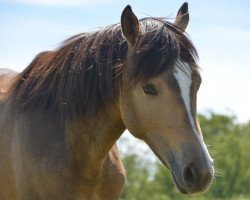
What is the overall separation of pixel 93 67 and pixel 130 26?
553 millimetres

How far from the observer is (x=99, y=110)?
540 cm

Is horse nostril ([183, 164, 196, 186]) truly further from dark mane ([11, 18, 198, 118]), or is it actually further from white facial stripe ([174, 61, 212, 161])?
dark mane ([11, 18, 198, 118])

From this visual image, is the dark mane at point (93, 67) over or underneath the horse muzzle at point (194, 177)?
over

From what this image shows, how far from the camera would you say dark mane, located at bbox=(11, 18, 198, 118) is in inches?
196

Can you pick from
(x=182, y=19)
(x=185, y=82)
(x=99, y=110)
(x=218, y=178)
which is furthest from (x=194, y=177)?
(x=218, y=178)

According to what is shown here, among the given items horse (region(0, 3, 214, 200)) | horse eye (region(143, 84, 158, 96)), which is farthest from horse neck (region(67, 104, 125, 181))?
horse eye (region(143, 84, 158, 96))

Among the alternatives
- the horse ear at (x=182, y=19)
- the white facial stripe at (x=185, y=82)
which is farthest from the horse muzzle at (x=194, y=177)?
the horse ear at (x=182, y=19)

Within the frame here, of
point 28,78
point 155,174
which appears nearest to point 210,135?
point 155,174

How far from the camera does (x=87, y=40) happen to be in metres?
5.61

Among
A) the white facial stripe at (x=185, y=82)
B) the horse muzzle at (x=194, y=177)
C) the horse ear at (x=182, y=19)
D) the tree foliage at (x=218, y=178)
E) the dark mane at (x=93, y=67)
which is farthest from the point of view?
the tree foliage at (x=218, y=178)

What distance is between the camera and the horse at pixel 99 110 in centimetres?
473

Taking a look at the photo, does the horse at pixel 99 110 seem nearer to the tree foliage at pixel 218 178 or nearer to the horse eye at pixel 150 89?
the horse eye at pixel 150 89

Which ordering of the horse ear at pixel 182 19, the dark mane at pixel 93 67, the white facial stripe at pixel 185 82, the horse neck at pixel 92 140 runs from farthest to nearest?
the horse ear at pixel 182 19
the horse neck at pixel 92 140
the dark mane at pixel 93 67
the white facial stripe at pixel 185 82

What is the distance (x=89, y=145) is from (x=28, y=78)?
97 cm
